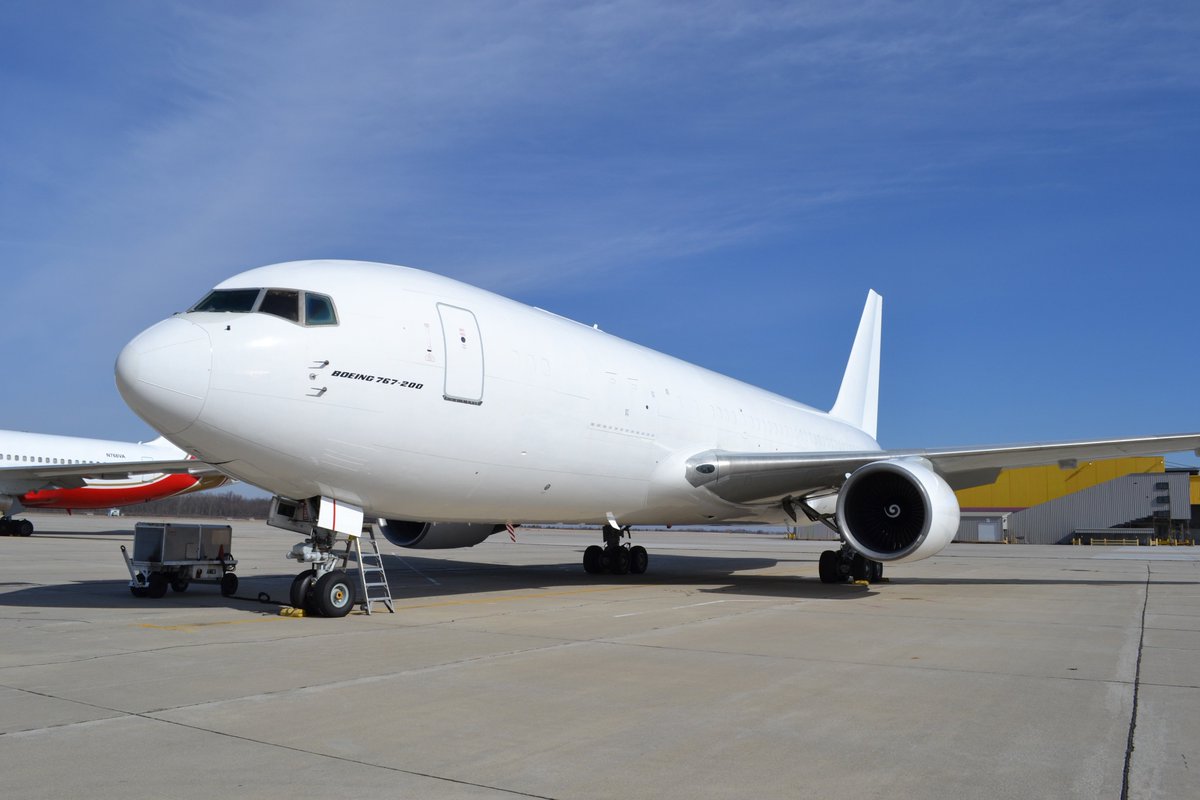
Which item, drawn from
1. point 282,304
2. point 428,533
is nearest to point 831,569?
point 428,533

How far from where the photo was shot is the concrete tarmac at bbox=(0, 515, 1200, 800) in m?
3.68

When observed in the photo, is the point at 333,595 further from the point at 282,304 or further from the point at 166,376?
the point at 282,304

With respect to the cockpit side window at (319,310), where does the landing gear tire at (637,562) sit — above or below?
below

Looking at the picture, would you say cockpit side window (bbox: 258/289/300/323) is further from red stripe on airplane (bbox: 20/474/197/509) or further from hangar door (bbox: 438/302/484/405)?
red stripe on airplane (bbox: 20/474/197/509)

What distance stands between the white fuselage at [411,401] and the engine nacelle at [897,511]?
108 inches

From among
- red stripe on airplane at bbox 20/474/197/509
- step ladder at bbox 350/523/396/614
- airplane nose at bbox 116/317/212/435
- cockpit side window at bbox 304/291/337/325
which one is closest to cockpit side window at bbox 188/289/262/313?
cockpit side window at bbox 304/291/337/325

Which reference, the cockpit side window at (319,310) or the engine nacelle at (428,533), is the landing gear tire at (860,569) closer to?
the engine nacelle at (428,533)

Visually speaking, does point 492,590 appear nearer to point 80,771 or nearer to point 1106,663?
point 1106,663

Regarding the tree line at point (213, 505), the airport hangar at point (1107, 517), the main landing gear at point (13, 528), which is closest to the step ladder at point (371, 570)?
the main landing gear at point (13, 528)

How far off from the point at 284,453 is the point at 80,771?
4762mm

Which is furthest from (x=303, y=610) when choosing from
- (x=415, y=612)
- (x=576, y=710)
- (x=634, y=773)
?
(x=634, y=773)

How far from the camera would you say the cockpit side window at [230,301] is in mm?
8398

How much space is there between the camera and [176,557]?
36.0ft

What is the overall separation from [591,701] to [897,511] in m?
7.98
